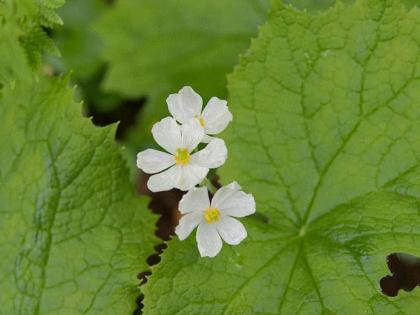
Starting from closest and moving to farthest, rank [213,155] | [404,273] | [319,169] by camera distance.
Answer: [213,155] → [319,169] → [404,273]

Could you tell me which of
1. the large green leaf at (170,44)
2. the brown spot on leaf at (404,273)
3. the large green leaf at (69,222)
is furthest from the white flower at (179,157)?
the brown spot on leaf at (404,273)

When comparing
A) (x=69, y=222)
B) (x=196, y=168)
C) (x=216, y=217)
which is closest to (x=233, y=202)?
(x=216, y=217)

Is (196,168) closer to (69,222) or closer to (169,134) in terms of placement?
(169,134)

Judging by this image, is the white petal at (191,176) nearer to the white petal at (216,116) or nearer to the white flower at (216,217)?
the white flower at (216,217)

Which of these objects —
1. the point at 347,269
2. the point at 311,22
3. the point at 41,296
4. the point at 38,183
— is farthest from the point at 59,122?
the point at 347,269

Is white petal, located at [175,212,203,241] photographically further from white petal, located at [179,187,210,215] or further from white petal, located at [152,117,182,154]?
white petal, located at [152,117,182,154]

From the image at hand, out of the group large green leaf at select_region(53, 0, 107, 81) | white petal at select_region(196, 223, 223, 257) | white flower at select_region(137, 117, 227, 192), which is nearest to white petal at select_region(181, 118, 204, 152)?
white flower at select_region(137, 117, 227, 192)
